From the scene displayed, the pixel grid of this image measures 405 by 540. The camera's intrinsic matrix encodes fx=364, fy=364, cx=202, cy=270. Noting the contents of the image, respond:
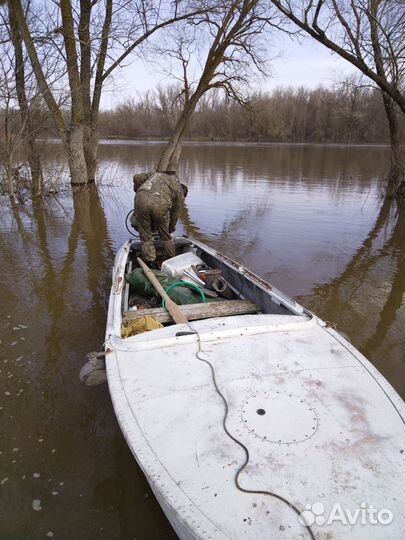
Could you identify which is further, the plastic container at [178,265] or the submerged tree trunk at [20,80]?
the submerged tree trunk at [20,80]

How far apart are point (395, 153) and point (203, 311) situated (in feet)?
43.5

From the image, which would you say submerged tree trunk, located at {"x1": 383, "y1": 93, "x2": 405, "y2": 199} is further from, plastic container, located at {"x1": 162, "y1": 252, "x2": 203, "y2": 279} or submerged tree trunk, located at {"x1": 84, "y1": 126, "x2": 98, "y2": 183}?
plastic container, located at {"x1": 162, "y1": 252, "x2": 203, "y2": 279}

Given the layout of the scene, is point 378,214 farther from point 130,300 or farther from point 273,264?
point 130,300

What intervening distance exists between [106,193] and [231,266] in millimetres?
11205

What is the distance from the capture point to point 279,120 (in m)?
57.1

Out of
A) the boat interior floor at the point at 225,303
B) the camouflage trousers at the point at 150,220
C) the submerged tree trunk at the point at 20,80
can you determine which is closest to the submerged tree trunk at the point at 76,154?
the submerged tree trunk at the point at 20,80

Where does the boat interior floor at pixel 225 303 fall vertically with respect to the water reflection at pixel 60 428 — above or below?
above

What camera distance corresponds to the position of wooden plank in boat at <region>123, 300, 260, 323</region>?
3.79 m

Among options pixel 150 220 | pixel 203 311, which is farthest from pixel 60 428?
pixel 150 220

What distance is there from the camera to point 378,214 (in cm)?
1197

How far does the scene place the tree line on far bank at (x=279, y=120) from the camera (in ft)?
176

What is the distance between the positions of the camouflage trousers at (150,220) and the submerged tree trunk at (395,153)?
11.6 meters

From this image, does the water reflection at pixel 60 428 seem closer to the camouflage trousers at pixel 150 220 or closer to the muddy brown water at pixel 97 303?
the muddy brown water at pixel 97 303

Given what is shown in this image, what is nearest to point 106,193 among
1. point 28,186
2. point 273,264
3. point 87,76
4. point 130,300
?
point 28,186
